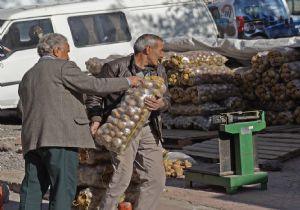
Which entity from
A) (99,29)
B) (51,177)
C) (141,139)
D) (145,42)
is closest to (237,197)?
(141,139)

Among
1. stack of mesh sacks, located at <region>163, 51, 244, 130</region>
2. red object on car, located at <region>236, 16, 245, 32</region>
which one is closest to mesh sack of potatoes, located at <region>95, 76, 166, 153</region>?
stack of mesh sacks, located at <region>163, 51, 244, 130</region>

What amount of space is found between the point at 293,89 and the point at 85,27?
6013 millimetres

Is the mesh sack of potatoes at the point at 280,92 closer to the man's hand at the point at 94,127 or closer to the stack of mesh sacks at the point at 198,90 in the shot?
the stack of mesh sacks at the point at 198,90

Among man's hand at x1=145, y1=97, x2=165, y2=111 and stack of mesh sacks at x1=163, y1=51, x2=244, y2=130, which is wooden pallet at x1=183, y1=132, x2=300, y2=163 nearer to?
stack of mesh sacks at x1=163, y1=51, x2=244, y2=130

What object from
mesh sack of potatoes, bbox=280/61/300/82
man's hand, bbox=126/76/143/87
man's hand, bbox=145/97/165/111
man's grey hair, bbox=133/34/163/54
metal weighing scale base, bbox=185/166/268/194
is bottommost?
metal weighing scale base, bbox=185/166/268/194

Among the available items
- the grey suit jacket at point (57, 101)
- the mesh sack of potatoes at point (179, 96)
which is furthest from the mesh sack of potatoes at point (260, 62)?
the grey suit jacket at point (57, 101)

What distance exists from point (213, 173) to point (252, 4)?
17.8 meters

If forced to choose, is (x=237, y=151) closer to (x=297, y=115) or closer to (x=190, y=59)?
(x=297, y=115)

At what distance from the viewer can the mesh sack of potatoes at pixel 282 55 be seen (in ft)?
41.9

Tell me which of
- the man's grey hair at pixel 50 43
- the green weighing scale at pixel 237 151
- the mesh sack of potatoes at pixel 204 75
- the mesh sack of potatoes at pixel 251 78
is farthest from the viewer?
the mesh sack of potatoes at pixel 251 78

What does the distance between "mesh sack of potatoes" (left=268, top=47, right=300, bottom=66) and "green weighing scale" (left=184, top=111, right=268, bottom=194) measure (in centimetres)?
406

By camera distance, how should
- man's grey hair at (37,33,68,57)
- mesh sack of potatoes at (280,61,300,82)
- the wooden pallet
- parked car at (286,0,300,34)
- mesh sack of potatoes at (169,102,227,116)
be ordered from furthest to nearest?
parked car at (286,0,300,34) < mesh sack of potatoes at (169,102,227,116) < mesh sack of potatoes at (280,61,300,82) < the wooden pallet < man's grey hair at (37,33,68,57)

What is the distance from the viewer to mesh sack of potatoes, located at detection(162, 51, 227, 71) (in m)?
13.2

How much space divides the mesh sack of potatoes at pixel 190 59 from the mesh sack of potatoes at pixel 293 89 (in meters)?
1.45
